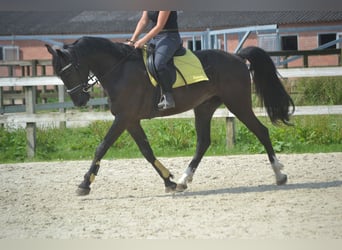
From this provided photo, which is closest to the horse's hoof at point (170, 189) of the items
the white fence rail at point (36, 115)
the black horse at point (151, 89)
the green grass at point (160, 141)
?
the black horse at point (151, 89)

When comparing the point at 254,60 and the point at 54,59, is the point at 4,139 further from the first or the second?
the point at 254,60

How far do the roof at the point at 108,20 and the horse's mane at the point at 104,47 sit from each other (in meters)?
0.12

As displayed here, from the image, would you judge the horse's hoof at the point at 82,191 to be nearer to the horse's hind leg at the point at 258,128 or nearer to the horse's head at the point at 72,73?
the horse's head at the point at 72,73

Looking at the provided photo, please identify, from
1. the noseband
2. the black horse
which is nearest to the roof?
the black horse

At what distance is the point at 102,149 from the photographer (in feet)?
16.6

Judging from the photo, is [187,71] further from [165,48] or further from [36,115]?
[36,115]

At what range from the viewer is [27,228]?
4148 mm

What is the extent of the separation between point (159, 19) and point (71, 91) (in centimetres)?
92

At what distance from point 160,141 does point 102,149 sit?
2.43 metres

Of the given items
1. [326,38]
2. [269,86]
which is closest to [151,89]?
[269,86]

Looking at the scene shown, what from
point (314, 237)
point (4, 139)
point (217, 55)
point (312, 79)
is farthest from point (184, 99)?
point (4, 139)

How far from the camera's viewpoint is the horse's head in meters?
5.08

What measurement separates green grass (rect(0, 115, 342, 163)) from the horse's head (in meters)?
2.28

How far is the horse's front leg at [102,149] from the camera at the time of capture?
16.7 feet
